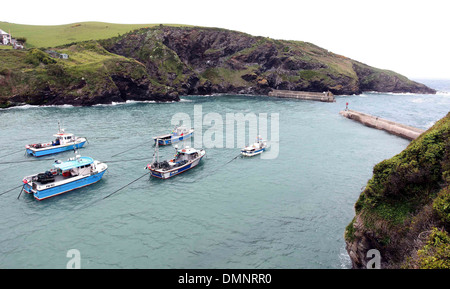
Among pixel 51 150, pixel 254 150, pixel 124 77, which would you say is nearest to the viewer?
pixel 254 150

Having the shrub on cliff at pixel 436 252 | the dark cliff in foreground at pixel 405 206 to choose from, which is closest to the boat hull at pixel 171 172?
the dark cliff in foreground at pixel 405 206

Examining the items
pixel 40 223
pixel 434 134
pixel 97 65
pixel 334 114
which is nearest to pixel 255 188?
pixel 434 134

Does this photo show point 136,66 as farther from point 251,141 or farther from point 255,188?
point 255,188

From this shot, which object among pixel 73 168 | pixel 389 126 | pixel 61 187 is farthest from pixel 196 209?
pixel 389 126

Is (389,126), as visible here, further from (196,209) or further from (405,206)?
(405,206)

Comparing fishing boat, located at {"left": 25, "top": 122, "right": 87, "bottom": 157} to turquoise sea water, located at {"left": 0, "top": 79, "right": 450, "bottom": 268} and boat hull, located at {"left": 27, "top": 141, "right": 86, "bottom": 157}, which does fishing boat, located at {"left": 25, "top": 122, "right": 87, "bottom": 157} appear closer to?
boat hull, located at {"left": 27, "top": 141, "right": 86, "bottom": 157}

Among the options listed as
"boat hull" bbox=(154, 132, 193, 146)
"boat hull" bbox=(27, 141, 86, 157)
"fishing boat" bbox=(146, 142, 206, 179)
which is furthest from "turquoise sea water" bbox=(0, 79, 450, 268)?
"boat hull" bbox=(154, 132, 193, 146)

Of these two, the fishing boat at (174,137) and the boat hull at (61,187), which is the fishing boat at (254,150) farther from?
the boat hull at (61,187)
